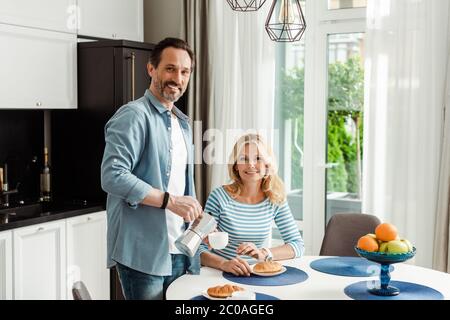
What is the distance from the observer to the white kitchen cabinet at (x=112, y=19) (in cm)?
412

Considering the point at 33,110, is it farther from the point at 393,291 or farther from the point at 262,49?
the point at 393,291

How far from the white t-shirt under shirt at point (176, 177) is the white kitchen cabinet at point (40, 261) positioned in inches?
46.9

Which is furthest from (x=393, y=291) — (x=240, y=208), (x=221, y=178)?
(x=221, y=178)

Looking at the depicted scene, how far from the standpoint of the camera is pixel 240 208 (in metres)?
2.86

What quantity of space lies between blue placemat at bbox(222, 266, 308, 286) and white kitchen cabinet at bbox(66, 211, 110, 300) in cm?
147

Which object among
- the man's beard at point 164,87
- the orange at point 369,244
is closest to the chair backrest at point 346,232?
the orange at point 369,244

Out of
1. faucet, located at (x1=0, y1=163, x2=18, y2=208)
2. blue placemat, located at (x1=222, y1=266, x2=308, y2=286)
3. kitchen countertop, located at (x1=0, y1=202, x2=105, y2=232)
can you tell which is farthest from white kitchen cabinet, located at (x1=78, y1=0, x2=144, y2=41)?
blue placemat, located at (x1=222, y1=266, x2=308, y2=286)

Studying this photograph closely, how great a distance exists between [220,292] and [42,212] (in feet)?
5.93

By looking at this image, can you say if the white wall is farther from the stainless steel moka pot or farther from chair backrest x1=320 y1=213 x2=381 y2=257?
the stainless steel moka pot

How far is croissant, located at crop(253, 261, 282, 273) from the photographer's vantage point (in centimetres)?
258

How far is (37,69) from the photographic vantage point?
3826 millimetres

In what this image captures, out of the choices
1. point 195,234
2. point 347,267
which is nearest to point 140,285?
point 195,234

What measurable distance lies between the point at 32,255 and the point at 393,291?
2.03 meters
